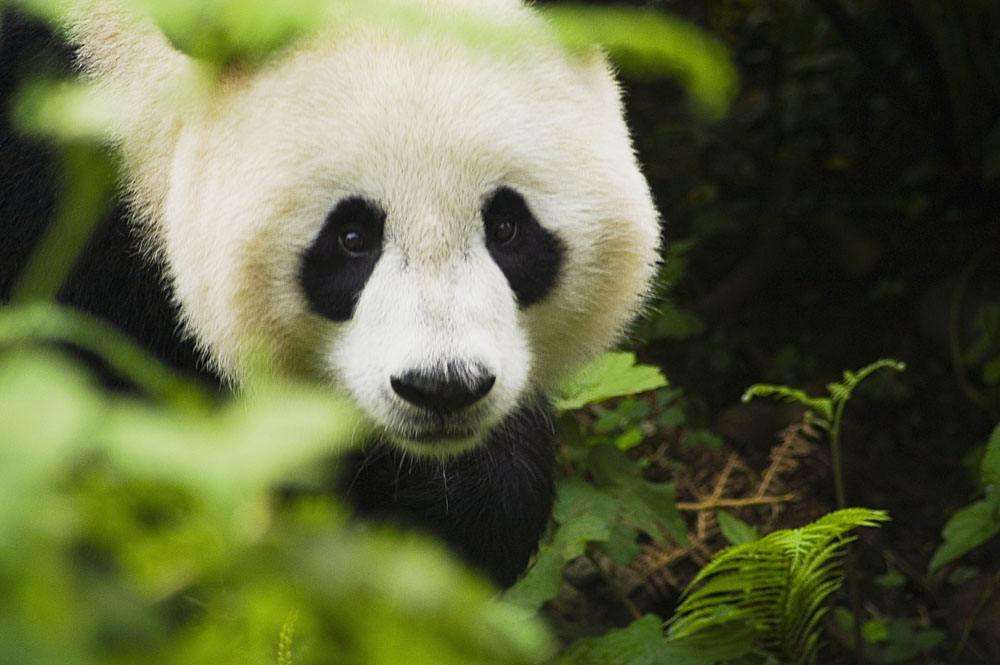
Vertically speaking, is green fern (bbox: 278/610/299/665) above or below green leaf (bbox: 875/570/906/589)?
above

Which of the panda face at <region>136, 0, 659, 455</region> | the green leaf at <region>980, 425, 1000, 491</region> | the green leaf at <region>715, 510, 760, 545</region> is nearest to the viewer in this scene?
the panda face at <region>136, 0, 659, 455</region>

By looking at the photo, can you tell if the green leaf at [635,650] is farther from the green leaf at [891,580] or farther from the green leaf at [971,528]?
the green leaf at [891,580]

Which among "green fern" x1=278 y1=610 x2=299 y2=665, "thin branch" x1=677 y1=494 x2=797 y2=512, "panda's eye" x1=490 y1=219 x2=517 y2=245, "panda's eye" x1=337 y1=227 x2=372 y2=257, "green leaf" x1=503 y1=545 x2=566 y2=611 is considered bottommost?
"thin branch" x1=677 y1=494 x2=797 y2=512

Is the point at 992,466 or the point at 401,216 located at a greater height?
the point at 401,216

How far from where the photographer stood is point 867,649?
12.2 feet

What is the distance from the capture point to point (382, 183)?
2268mm

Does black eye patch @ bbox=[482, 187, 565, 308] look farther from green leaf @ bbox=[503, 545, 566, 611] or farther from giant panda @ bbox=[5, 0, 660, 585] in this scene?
green leaf @ bbox=[503, 545, 566, 611]

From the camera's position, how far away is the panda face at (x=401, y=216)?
225 cm

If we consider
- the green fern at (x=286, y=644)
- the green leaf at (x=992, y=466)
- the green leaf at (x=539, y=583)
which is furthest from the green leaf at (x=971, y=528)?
the green fern at (x=286, y=644)

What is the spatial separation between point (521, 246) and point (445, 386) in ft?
1.46

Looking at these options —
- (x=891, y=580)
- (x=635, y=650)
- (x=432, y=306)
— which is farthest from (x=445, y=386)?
(x=891, y=580)

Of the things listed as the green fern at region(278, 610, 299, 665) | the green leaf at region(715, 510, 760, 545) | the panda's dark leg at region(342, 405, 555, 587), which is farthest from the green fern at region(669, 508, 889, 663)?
the green fern at region(278, 610, 299, 665)

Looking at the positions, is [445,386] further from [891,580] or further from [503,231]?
[891,580]

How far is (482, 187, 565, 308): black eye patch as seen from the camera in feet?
7.82
